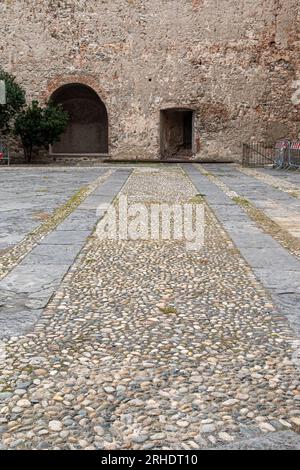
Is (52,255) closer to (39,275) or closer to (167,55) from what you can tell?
(39,275)

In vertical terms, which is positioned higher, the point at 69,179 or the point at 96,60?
the point at 96,60

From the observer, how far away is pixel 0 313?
108 inches

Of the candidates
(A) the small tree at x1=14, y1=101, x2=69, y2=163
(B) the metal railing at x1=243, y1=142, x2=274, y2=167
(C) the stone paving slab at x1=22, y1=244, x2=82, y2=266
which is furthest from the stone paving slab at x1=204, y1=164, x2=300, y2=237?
(A) the small tree at x1=14, y1=101, x2=69, y2=163

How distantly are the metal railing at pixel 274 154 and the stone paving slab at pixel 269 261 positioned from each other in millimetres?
7977

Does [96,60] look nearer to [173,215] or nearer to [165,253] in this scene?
[173,215]

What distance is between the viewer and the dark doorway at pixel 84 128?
64.9 ft

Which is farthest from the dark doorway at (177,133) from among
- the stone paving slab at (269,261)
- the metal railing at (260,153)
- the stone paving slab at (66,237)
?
the stone paving slab at (66,237)

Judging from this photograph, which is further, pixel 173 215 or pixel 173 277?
pixel 173 215

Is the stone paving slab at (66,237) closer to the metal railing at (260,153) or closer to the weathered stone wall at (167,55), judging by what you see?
the weathered stone wall at (167,55)

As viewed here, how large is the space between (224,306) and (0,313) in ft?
3.90

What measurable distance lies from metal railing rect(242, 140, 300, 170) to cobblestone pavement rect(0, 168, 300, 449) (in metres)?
10.9

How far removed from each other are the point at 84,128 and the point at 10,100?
534 centimetres

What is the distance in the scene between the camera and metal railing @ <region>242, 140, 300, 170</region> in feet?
45.2
